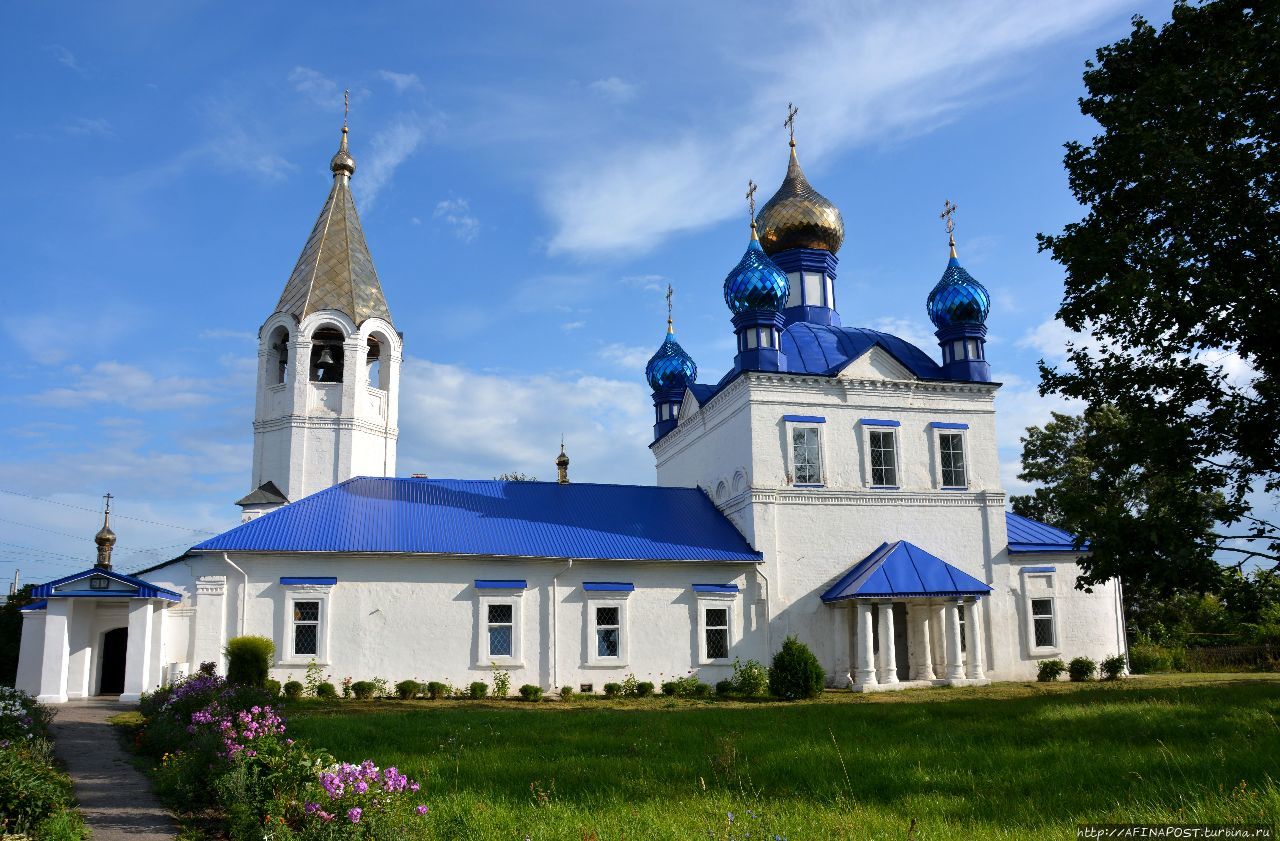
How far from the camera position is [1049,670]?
24.1m

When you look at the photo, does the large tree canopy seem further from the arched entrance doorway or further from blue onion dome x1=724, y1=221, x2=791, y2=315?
the arched entrance doorway

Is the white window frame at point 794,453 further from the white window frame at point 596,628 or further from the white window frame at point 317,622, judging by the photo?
the white window frame at point 317,622

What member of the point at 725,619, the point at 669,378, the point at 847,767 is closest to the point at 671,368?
the point at 669,378

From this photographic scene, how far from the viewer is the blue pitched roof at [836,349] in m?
25.3

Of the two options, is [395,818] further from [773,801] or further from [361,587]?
[361,587]

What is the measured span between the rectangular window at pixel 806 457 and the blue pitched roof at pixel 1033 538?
5.49m

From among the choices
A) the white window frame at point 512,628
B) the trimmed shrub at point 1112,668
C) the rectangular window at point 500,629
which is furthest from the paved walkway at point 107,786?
the trimmed shrub at point 1112,668

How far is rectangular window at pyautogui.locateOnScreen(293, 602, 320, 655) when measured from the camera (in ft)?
67.4

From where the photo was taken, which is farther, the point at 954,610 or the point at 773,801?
the point at 954,610

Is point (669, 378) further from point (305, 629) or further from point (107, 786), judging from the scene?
point (107, 786)

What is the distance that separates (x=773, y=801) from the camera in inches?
311

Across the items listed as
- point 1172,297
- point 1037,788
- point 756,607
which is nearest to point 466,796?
point 1037,788

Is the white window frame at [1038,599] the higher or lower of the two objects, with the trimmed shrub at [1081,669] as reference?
higher

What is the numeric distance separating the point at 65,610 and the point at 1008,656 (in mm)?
21305
